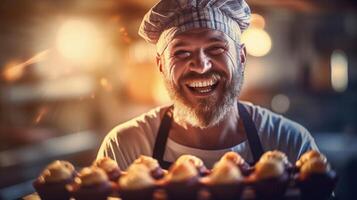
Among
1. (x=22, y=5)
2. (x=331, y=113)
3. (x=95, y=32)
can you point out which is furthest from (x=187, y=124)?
(x=331, y=113)

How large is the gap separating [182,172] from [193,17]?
0.68 metres

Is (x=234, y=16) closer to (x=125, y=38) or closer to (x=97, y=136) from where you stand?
(x=125, y=38)

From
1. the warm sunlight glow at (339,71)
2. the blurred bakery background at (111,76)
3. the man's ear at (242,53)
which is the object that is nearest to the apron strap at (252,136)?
the man's ear at (242,53)

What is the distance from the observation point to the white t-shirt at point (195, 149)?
97.5 inches

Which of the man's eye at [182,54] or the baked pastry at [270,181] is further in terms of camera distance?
the man's eye at [182,54]

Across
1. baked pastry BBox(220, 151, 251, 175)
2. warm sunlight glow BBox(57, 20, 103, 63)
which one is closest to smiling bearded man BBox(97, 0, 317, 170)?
baked pastry BBox(220, 151, 251, 175)

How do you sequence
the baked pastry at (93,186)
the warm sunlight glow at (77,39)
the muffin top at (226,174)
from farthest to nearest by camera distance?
1. the warm sunlight glow at (77,39)
2. the baked pastry at (93,186)
3. the muffin top at (226,174)

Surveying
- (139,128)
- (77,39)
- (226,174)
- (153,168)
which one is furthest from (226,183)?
(77,39)

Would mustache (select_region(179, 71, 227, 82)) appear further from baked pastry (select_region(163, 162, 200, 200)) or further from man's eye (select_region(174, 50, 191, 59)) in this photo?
baked pastry (select_region(163, 162, 200, 200))

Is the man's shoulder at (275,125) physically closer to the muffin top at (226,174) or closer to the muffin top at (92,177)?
the muffin top at (226,174)

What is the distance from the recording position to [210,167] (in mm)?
2453

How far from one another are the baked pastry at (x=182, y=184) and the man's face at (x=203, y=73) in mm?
411

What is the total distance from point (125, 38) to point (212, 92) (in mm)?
945

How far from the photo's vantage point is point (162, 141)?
99.1 inches
